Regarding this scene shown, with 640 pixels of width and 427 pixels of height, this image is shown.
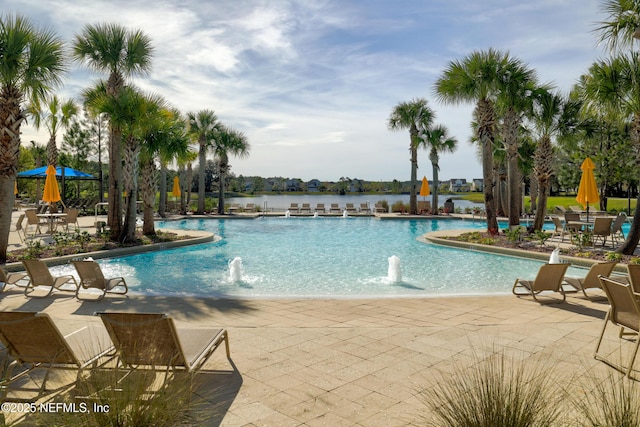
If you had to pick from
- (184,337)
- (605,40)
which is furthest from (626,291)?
(605,40)

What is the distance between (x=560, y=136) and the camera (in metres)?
18.2

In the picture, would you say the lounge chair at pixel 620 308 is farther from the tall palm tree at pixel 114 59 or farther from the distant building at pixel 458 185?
the distant building at pixel 458 185

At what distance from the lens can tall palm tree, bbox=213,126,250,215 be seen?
103 ft

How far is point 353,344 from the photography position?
210 inches

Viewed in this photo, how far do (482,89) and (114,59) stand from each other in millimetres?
13036

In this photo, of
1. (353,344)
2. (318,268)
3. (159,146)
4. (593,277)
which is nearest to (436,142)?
(159,146)

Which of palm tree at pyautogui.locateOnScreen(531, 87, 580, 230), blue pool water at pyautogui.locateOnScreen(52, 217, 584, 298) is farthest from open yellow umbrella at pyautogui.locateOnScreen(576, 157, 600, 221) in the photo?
blue pool water at pyautogui.locateOnScreen(52, 217, 584, 298)

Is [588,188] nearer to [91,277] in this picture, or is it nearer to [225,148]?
[91,277]

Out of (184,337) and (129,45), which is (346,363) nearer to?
(184,337)

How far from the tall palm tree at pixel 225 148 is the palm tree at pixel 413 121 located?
10.2m

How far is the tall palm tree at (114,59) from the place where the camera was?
15.3 m

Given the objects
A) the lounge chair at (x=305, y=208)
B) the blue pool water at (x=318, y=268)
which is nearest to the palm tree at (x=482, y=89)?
the blue pool water at (x=318, y=268)

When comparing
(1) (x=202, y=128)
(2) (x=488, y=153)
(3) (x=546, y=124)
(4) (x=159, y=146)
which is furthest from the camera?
(1) (x=202, y=128)

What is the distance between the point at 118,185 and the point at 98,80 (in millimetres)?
4832
